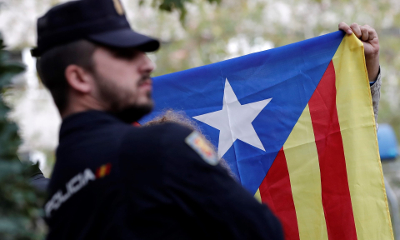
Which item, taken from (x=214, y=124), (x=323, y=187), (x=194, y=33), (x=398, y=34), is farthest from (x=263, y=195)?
(x=398, y=34)

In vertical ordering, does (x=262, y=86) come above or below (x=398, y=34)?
below

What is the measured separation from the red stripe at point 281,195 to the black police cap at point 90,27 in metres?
1.42

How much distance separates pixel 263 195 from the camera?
2.58m

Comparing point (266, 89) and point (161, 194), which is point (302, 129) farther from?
point (161, 194)

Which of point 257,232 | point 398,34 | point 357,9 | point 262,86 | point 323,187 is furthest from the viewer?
point 398,34

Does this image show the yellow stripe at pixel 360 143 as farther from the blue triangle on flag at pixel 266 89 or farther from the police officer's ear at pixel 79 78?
the police officer's ear at pixel 79 78

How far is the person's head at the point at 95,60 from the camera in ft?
4.28

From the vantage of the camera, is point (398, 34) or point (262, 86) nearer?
point (262, 86)

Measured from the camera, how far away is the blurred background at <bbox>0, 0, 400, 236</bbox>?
1181 cm

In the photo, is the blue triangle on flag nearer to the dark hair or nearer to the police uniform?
the dark hair

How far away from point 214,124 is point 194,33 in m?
9.72

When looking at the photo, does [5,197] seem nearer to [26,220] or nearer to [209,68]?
[26,220]

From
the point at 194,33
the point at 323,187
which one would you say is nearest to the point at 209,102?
the point at 323,187

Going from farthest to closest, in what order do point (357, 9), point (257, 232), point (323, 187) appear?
point (357, 9) < point (323, 187) < point (257, 232)
